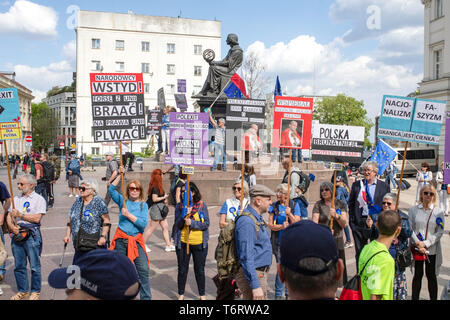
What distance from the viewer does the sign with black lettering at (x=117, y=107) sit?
275 inches

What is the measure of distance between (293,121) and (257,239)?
11.7ft

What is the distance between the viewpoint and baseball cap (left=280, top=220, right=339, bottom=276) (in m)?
2.01

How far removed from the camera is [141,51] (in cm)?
5816

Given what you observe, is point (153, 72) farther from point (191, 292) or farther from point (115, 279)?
point (115, 279)

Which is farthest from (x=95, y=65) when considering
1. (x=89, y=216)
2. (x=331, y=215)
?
(x=331, y=215)

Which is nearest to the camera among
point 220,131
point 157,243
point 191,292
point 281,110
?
point 191,292

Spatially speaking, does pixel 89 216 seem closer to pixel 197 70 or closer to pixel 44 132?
pixel 197 70

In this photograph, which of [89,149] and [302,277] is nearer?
[302,277]

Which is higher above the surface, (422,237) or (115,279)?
(115,279)

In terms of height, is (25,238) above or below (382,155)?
below

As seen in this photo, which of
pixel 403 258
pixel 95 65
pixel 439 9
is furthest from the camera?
pixel 95 65
